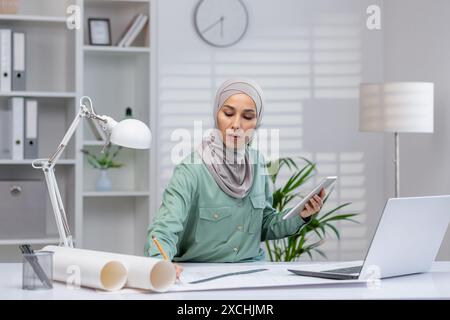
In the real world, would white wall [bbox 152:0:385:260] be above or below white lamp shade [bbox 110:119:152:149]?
above

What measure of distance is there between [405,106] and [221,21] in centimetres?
120

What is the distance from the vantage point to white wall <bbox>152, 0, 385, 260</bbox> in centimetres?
442

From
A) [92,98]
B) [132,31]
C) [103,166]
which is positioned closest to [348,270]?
[103,166]

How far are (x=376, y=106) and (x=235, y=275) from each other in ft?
7.13

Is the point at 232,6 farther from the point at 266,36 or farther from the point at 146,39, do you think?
the point at 146,39

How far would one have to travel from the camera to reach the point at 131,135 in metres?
2.01

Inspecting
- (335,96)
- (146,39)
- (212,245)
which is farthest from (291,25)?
(212,245)

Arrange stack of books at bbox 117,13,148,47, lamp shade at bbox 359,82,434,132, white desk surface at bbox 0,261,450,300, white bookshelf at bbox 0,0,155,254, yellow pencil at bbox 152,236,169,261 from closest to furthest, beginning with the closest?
white desk surface at bbox 0,261,450,300 < yellow pencil at bbox 152,236,169,261 < lamp shade at bbox 359,82,434,132 < white bookshelf at bbox 0,0,155,254 < stack of books at bbox 117,13,148,47

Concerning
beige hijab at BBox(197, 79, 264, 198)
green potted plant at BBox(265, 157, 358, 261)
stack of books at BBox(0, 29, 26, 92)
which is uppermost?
stack of books at BBox(0, 29, 26, 92)

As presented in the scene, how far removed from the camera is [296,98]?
4.57 metres

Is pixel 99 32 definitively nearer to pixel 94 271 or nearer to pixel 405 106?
pixel 405 106

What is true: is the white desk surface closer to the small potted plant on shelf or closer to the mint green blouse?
the mint green blouse

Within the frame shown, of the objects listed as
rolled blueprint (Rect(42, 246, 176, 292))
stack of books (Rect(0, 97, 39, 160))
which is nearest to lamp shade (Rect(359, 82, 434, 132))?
stack of books (Rect(0, 97, 39, 160))

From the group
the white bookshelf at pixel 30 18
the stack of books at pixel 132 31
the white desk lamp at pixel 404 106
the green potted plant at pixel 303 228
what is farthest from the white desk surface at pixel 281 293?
the stack of books at pixel 132 31
